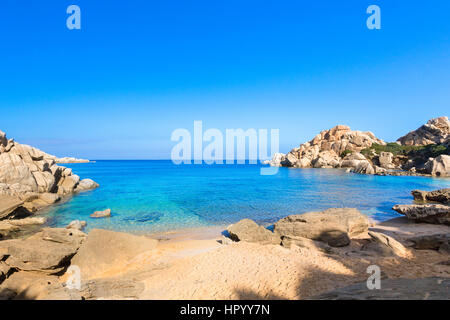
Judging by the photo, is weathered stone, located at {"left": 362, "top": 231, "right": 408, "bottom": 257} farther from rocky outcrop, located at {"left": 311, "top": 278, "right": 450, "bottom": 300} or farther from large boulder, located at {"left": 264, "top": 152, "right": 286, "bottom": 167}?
large boulder, located at {"left": 264, "top": 152, "right": 286, "bottom": 167}

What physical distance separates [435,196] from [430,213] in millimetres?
10368

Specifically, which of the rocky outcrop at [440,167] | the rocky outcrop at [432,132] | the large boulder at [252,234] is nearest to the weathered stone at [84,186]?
the large boulder at [252,234]

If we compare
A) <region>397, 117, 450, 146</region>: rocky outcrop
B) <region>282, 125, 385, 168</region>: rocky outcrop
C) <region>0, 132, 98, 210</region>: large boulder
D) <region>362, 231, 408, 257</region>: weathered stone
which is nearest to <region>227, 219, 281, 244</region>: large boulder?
<region>362, 231, 408, 257</region>: weathered stone

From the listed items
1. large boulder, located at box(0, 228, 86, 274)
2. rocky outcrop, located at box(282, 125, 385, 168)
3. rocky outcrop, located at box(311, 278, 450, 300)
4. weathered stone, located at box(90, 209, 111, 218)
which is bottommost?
weathered stone, located at box(90, 209, 111, 218)

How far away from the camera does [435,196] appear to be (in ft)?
74.9

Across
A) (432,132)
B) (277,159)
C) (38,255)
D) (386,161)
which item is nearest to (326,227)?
(38,255)

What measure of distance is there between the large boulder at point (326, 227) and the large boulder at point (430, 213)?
207 inches

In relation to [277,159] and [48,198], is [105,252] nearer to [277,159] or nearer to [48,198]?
[48,198]

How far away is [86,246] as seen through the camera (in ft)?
33.6

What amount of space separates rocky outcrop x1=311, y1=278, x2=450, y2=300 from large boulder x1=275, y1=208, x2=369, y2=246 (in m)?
5.11

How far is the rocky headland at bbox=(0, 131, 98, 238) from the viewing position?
16.9 m
